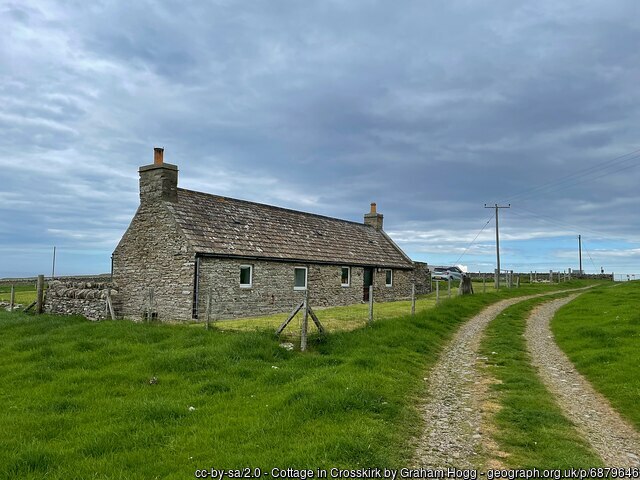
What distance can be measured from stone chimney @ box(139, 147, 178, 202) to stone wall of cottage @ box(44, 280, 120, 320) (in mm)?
4973

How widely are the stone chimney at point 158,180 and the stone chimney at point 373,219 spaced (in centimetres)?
2053

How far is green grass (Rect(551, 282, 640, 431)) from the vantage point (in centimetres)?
960

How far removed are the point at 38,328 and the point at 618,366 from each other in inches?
778

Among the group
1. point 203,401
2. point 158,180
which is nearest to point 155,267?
point 158,180

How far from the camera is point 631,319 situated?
17.4 meters

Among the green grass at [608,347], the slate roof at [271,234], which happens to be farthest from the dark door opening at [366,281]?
the green grass at [608,347]

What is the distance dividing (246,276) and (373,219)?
1933 cm

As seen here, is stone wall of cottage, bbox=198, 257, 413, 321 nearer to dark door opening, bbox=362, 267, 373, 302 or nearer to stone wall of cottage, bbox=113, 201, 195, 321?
dark door opening, bbox=362, 267, 373, 302

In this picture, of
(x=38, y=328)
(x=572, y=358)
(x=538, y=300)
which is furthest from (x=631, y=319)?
(x=38, y=328)

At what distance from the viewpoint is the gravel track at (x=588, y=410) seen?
679 centimetres

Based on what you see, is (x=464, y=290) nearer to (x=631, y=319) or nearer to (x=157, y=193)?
(x=631, y=319)

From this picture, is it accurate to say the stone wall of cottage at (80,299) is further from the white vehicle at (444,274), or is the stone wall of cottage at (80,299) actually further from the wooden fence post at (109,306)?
the white vehicle at (444,274)

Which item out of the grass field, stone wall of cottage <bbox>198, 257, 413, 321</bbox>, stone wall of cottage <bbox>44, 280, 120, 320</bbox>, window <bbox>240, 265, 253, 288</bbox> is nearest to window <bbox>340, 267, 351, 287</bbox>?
stone wall of cottage <bbox>198, 257, 413, 321</bbox>

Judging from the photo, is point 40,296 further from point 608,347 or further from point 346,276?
point 608,347
